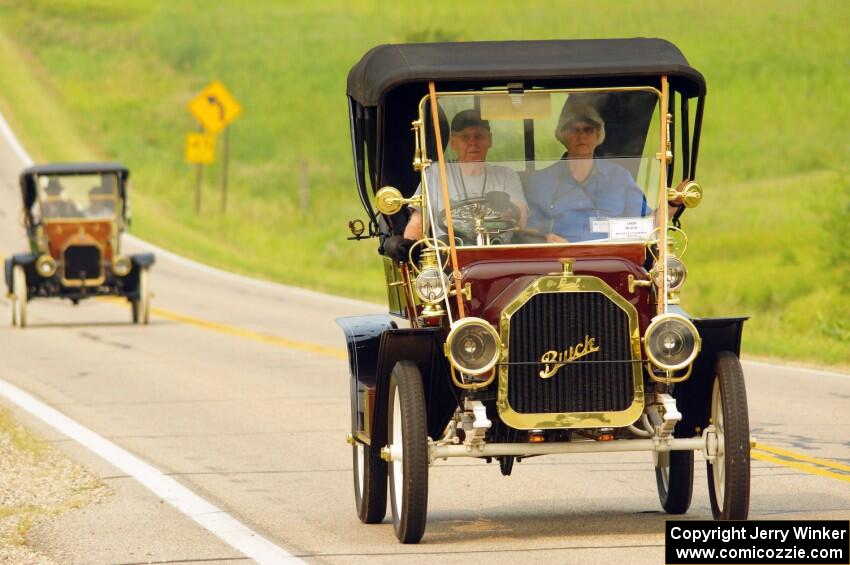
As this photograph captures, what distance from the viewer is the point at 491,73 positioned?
28.9ft

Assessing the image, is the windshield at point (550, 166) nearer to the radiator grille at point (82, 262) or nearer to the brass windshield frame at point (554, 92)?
the brass windshield frame at point (554, 92)

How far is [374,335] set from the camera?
368 inches

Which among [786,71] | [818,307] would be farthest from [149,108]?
[818,307]

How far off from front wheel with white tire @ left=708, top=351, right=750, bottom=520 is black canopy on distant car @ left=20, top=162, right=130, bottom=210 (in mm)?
19329

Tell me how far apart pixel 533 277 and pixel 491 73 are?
116cm

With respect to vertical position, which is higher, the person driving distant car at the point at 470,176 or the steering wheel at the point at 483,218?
the person driving distant car at the point at 470,176

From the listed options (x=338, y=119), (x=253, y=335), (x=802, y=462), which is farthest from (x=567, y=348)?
(x=338, y=119)

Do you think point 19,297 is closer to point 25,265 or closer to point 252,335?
point 25,265

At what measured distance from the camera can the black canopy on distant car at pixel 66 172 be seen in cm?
2659

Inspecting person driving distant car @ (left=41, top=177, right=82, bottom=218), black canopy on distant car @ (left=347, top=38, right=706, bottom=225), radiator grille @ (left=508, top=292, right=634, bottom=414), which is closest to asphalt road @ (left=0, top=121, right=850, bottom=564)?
radiator grille @ (left=508, top=292, right=634, bottom=414)

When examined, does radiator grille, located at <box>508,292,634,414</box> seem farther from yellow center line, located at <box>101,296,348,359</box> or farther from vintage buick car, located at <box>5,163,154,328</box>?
vintage buick car, located at <box>5,163,154,328</box>

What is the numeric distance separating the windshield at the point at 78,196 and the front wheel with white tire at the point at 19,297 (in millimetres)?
1325

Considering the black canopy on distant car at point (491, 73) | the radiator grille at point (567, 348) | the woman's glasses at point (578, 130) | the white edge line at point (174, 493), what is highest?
the black canopy on distant car at point (491, 73)

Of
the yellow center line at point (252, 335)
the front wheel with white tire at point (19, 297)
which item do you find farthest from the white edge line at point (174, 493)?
the front wheel with white tire at point (19, 297)
